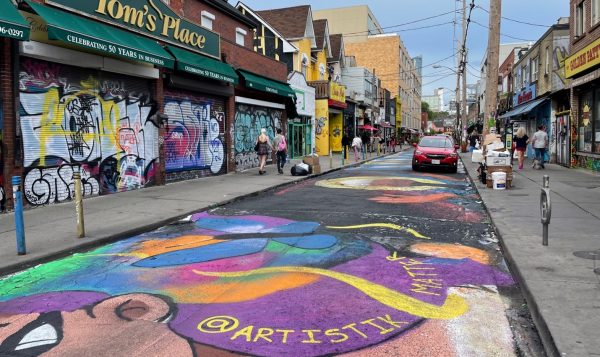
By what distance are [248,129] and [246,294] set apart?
16.7 metres

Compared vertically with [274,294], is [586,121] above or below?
above

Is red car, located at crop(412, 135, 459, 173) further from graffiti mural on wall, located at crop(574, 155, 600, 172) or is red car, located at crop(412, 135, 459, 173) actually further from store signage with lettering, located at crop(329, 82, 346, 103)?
store signage with lettering, located at crop(329, 82, 346, 103)

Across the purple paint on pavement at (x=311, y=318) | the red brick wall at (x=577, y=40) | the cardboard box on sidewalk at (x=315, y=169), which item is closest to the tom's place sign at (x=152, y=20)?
the cardboard box on sidewalk at (x=315, y=169)

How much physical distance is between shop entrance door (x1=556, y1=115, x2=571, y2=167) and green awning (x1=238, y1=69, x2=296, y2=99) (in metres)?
12.5

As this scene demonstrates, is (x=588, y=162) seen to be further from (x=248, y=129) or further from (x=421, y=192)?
(x=248, y=129)

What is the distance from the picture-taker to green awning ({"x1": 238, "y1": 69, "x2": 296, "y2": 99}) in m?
19.4

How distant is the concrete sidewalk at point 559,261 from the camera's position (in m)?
3.89

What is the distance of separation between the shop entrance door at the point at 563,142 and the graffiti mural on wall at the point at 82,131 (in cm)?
1705

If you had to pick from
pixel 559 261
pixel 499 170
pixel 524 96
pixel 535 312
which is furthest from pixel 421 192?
pixel 524 96

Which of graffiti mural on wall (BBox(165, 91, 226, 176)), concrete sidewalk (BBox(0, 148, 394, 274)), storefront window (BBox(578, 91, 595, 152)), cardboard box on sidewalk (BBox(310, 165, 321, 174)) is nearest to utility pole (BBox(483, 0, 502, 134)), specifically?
storefront window (BBox(578, 91, 595, 152))

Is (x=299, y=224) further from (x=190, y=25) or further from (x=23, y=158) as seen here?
(x=190, y=25)

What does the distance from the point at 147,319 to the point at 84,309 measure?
750mm

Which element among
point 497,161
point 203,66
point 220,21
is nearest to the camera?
point 497,161

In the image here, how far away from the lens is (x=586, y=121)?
18.7 metres
